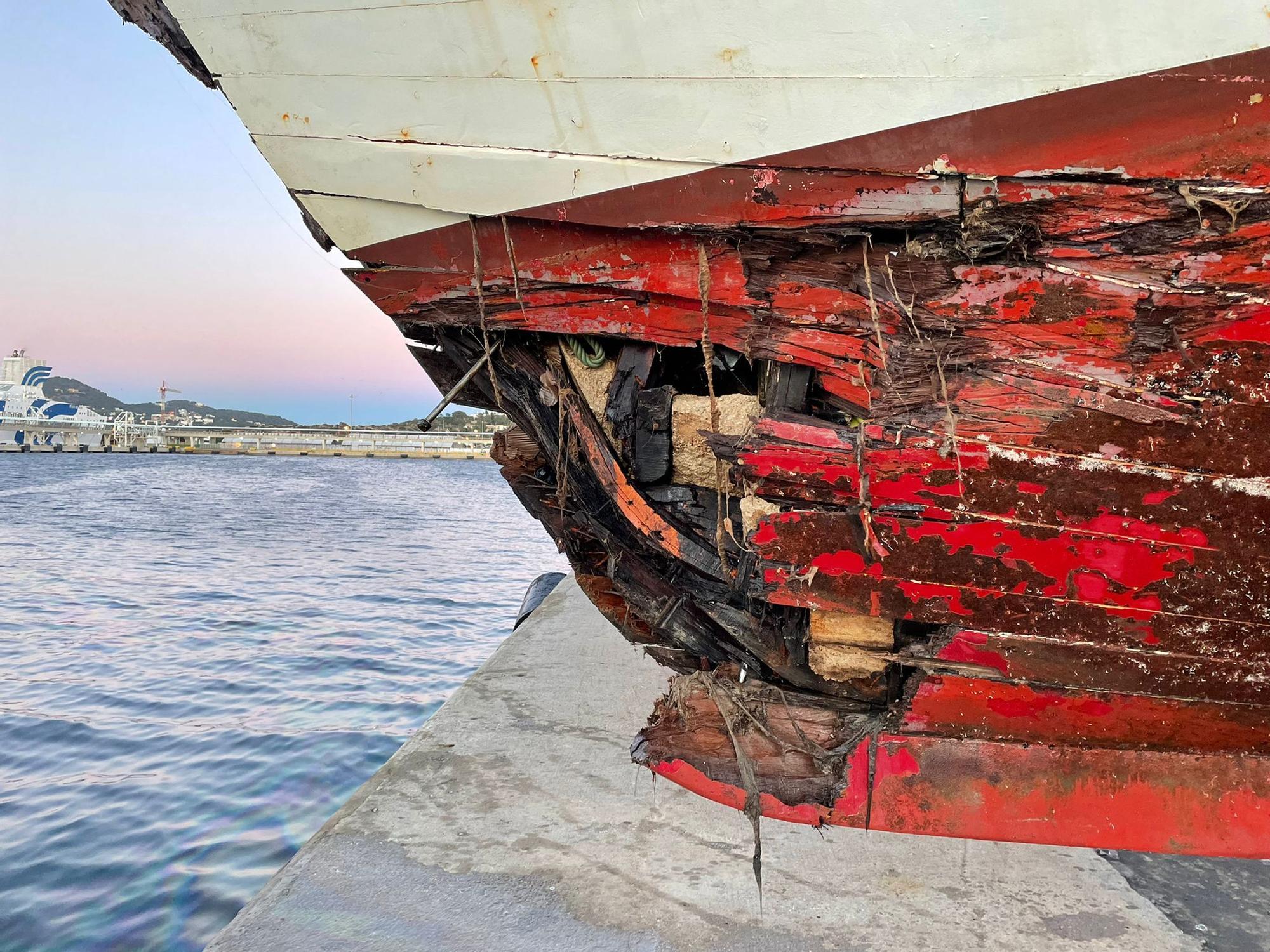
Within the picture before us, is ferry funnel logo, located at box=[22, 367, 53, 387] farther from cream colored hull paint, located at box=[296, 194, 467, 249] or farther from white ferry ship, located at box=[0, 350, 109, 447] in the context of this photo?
cream colored hull paint, located at box=[296, 194, 467, 249]

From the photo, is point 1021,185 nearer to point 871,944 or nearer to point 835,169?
point 835,169

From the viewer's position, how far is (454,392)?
2.59m

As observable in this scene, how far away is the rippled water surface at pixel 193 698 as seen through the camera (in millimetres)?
3805

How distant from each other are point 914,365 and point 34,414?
85.1 metres

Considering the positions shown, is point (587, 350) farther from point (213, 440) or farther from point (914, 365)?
point (213, 440)

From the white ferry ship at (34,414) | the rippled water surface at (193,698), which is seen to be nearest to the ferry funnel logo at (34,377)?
the white ferry ship at (34,414)

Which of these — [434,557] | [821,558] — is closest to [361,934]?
[821,558]

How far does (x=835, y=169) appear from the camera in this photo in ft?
6.36

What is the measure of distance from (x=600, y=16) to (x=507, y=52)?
248 millimetres

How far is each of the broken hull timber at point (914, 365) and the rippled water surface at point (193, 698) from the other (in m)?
3.00

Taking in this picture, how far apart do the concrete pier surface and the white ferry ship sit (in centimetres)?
7951

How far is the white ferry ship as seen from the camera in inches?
2608

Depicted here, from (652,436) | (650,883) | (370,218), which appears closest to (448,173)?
(370,218)

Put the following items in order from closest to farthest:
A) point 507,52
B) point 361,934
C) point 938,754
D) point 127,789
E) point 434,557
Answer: point 507,52 < point 938,754 < point 361,934 < point 127,789 < point 434,557
